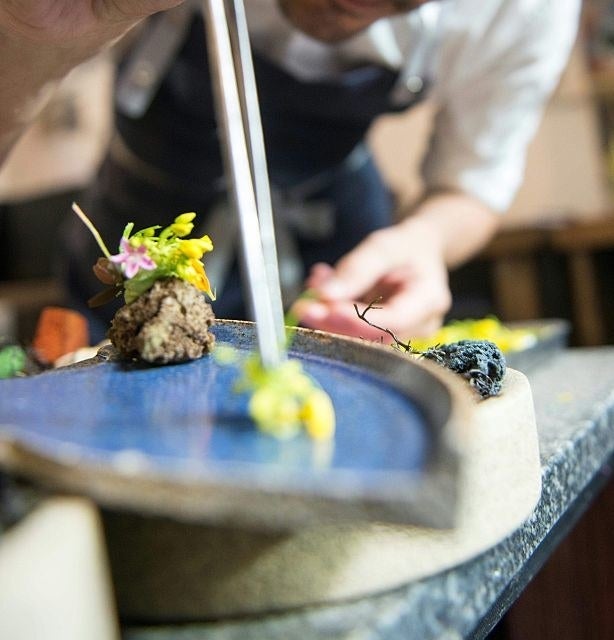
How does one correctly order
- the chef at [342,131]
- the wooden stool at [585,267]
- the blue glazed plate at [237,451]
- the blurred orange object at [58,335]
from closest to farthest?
the blue glazed plate at [237,451]
the blurred orange object at [58,335]
the chef at [342,131]
the wooden stool at [585,267]

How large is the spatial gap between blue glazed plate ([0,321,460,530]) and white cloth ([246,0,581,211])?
88cm

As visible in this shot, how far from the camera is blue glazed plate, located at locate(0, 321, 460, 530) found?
26cm

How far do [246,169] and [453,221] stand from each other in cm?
94

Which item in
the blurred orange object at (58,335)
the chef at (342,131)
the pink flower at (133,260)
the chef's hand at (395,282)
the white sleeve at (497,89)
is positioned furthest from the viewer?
the white sleeve at (497,89)

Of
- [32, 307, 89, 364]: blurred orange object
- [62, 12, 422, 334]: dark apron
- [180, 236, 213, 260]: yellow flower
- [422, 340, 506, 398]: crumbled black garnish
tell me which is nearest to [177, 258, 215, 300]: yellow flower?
[180, 236, 213, 260]: yellow flower

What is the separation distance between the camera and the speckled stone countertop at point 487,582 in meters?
0.32

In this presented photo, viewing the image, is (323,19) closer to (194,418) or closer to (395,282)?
(395,282)

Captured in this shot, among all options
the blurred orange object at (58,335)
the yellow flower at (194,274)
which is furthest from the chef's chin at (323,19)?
the yellow flower at (194,274)

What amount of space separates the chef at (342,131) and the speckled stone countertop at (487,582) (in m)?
0.39

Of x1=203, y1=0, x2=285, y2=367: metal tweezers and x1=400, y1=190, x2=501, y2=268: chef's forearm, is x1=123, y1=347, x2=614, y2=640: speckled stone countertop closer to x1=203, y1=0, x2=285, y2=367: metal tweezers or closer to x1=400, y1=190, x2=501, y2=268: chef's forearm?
x1=203, y1=0, x2=285, y2=367: metal tweezers

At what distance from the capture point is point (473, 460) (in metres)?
0.37

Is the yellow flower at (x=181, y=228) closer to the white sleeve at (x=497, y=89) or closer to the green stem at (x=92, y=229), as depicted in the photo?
the green stem at (x=92, y=229)

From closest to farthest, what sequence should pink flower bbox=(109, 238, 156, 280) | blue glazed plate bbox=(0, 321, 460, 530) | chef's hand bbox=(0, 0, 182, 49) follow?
A: blue glazed plate bbox=(0, 321, 460, 530) < pink flower bbox=(109, 238, 156, 280) < chef's hand bbox=(0, 0, 182, 49)

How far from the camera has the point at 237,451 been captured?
28 cm
